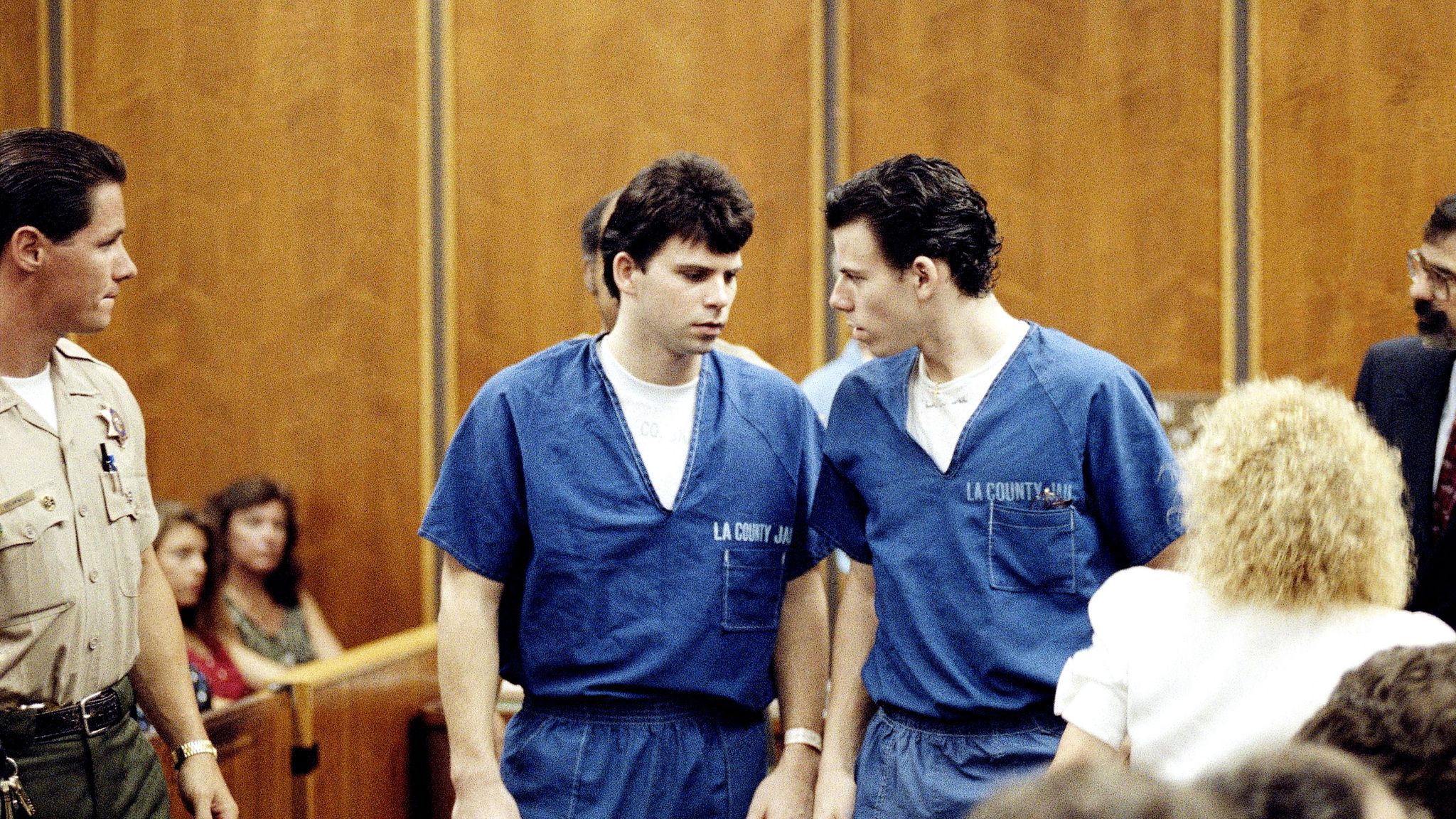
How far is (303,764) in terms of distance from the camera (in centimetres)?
316

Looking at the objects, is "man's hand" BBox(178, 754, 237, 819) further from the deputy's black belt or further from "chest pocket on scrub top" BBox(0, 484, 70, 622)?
"chest pocket on scrub top" BBox(0, 484, 70, 622)

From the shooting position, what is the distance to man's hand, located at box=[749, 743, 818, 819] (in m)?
2.10

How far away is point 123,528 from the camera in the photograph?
210cm

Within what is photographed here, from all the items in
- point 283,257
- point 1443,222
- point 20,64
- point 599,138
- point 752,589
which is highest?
point 20,64

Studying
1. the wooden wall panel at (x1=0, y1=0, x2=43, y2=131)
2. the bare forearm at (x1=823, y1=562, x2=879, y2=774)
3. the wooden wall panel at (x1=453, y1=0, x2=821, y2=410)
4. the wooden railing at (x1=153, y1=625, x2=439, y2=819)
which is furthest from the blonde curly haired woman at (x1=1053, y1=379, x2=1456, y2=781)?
the wooden wall panel at (x1=0, y1=0, x2=43, y2=131)

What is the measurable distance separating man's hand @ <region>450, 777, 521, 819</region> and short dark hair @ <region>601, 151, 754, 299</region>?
77 cm

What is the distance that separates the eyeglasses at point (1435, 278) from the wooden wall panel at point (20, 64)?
3938 mm

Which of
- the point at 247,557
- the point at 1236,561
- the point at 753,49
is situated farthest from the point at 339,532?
the point at 1236,561

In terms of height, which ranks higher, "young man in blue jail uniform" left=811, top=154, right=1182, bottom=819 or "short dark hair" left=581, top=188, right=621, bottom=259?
"short dark hair" left=581, top=188, right=621, bottom=259

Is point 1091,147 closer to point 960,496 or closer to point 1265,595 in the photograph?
point 960,496

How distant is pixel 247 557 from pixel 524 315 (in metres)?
1.07

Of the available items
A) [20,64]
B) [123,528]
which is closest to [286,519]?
[20,64]

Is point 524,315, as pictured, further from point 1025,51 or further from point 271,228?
point 1025,51

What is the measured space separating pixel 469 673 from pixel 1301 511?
117 centimetres
